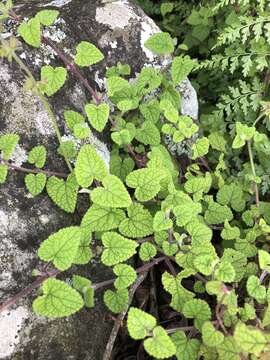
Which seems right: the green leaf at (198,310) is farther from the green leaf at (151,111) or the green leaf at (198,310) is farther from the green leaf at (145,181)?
the green leaf at (151,111)

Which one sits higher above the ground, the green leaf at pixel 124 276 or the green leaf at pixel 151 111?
the green leaf at pixel 151 111

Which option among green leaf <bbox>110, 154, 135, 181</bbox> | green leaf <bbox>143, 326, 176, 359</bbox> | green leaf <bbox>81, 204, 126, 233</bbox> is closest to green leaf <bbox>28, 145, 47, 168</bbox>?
green leaf <bbox>81, 204, 126, 233</bbox>

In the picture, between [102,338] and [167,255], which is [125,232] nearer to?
[167,255]

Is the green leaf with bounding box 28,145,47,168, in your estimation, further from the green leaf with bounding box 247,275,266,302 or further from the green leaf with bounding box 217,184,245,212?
the green leaf with bounding box 247,275,266,302

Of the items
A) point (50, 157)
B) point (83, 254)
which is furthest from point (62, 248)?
point (50, 157)

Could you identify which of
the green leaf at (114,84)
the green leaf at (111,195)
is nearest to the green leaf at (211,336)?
the green leaf at (111,195)

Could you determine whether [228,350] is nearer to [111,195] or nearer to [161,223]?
[161,223]
